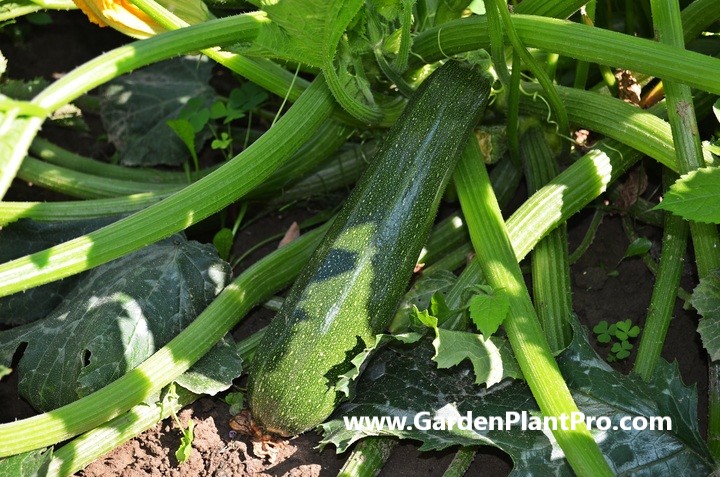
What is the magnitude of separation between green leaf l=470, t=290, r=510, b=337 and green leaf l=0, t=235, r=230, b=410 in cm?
75

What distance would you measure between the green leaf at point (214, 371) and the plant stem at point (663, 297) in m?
1.04

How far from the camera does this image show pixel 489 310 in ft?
6.74

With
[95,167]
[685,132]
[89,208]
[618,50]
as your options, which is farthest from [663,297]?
[95,167]

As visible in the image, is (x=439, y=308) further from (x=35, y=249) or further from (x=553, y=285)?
(x=35, y=249)

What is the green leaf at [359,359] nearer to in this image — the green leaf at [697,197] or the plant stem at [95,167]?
the green leaf at [697,197]

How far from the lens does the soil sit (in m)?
2.26

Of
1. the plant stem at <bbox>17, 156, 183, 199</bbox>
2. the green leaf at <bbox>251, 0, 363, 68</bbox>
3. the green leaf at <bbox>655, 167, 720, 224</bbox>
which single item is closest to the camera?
the green leaf at <bbox>655, 167, 720, 224</bbox>

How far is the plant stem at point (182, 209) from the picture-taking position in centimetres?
192

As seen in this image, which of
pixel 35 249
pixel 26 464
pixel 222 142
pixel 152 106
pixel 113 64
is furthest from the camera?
pixel 152 106

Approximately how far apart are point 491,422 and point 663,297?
605mm

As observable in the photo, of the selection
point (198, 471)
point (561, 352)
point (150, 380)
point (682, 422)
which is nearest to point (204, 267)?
point (150, 380)

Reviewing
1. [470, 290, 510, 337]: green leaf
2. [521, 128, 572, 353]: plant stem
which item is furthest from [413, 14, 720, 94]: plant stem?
[470, 290, 510, 337]: green leaf

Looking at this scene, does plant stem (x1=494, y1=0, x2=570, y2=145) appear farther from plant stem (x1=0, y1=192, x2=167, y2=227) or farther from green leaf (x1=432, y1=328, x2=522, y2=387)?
plant stem (x1=0, y1=192, x2=167, y2=227)

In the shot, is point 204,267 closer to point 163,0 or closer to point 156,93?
point 163,0
